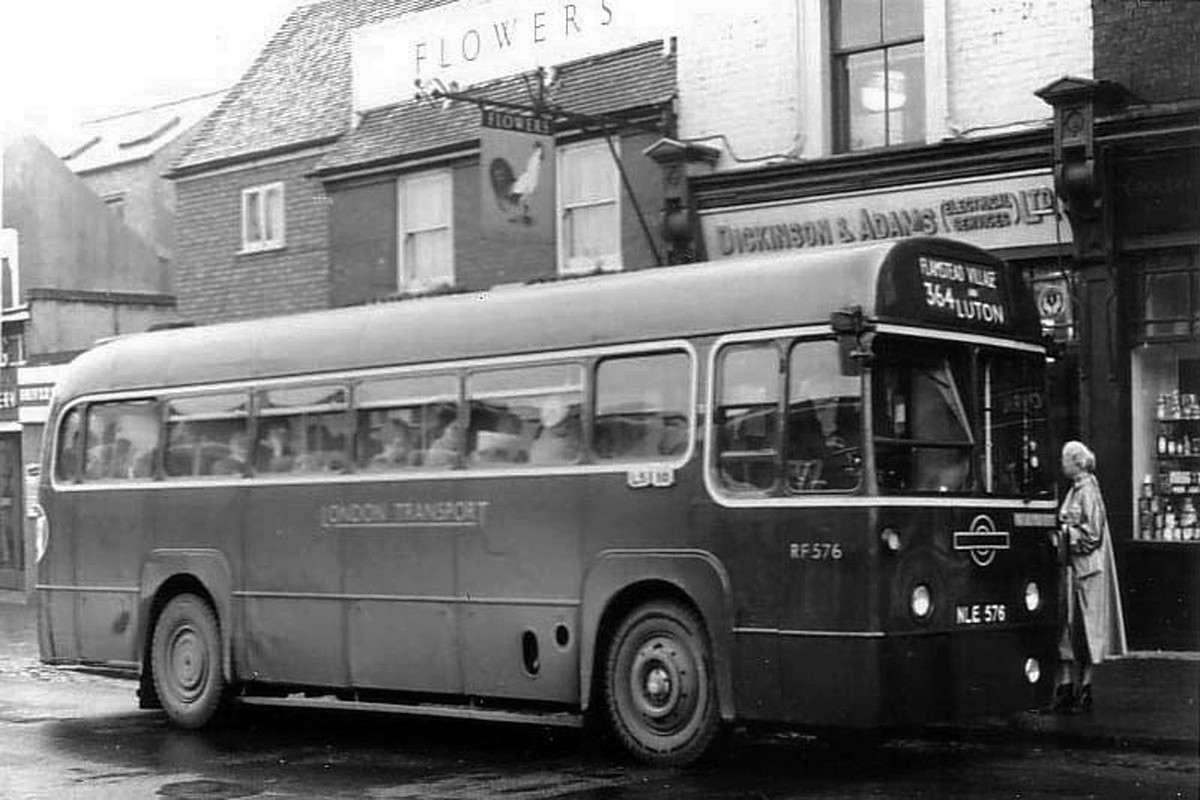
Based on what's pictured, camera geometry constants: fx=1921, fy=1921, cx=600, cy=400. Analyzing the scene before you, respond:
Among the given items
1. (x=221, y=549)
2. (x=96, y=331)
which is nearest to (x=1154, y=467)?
(x=221, y=549)

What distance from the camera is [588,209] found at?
20859mm

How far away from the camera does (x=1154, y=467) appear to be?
53.0 ft

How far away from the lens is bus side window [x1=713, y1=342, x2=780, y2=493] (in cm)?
1076

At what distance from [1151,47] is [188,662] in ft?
30.3

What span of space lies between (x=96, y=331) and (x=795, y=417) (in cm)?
2127

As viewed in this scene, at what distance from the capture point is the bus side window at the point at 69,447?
15.4 meters

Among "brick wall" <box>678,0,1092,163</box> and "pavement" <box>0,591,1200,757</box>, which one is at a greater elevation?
"brick wall" <box>678,0,1092,163</box>

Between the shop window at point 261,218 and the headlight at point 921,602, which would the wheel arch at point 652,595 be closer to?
the headlight at point 921,602

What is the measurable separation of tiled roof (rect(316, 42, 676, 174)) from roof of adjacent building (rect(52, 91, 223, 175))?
572 inches

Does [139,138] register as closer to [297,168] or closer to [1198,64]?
[297,168]

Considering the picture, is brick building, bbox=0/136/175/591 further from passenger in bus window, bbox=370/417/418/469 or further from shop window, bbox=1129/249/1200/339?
shop window, bbox=1129/249/1200/339

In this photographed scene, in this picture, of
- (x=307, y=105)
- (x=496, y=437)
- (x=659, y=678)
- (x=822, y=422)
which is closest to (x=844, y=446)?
(x=822, y=422)

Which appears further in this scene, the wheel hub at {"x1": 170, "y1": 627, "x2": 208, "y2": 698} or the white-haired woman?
the wheel hub at {"x1": 170, "y1": 627, "x2": 208, "y2": 698}

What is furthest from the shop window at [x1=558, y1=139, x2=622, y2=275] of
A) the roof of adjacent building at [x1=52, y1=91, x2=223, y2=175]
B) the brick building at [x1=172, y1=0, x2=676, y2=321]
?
the roof of adjacent building at [x1=52, y1=91, x2=223, y2=175]
